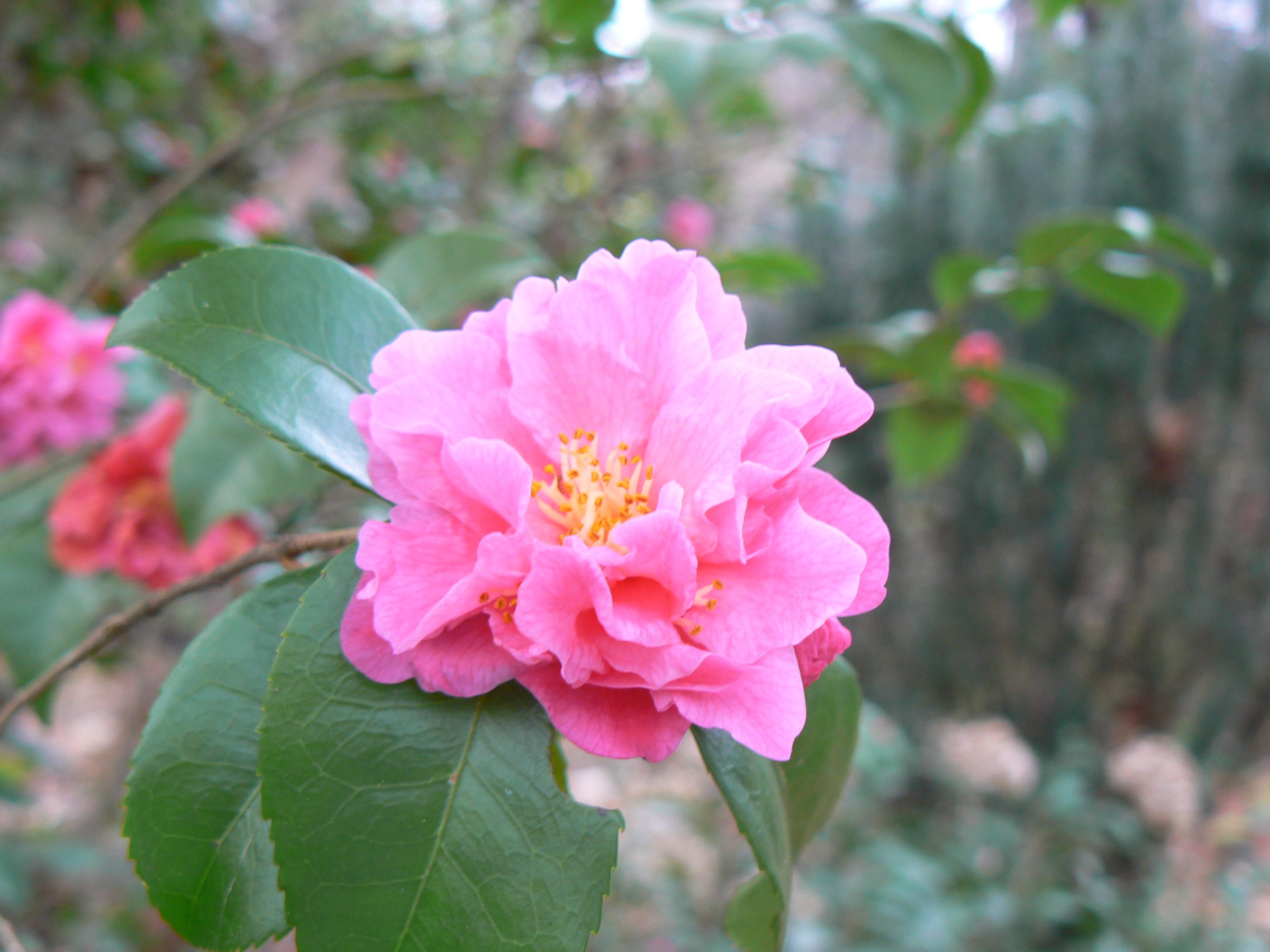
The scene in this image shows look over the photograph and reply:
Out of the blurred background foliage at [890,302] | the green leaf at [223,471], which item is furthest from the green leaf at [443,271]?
the green leaf at [223,471]

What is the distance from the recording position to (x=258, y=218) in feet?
4.99

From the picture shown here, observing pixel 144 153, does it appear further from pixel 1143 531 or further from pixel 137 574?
pixel 1143 531

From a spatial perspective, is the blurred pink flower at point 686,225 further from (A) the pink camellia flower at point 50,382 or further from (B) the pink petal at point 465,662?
(B) the pink petal at point 465,662

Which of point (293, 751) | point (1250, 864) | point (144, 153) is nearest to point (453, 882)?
point (293, 751)

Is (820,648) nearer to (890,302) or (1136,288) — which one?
(1136,288)

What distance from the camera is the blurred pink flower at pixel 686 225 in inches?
99.3

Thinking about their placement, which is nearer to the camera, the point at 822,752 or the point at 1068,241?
the point at 822,752

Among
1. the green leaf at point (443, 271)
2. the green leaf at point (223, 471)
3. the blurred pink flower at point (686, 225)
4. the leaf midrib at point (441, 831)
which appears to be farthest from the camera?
the blurred pink flower at point (686, 225)

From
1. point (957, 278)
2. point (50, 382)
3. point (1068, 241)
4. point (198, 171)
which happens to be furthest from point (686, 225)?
point (50, 382)

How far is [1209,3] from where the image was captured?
9.14 feet

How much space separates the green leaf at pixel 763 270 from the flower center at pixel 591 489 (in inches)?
18.7

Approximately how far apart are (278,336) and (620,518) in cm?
20

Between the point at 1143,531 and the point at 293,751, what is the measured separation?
3086 millimetres

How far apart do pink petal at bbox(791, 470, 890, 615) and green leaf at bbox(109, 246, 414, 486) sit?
209mm
